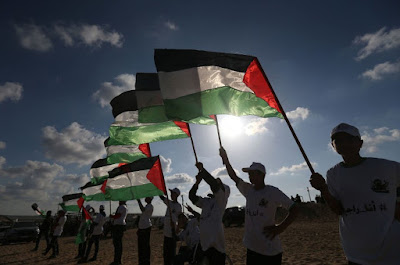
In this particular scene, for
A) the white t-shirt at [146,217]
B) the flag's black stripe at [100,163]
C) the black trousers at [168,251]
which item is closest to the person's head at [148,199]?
the white t-shirt at [146,217]

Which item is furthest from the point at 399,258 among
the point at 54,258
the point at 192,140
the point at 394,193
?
the point at 54,258

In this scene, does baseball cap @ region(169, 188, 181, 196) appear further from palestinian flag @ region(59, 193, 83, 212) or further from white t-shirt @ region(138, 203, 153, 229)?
palestinian flag @ region(59, 193, 83, 212)

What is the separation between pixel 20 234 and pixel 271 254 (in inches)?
896

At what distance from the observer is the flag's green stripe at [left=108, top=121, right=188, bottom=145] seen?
7.07 m

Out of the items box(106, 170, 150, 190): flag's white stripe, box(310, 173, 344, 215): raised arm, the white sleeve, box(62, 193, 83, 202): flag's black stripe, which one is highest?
box(62, 193, 83, 202): flag's black stripe

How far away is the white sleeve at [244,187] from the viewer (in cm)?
394

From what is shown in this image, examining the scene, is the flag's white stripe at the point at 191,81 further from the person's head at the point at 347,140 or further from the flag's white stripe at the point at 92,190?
the flag's white stripe at the point at 92,190

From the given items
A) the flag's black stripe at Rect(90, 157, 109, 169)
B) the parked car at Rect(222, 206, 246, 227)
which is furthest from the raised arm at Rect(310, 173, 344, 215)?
the parked car at Rect(222, 206, 246, 227)

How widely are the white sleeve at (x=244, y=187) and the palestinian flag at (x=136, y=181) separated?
3780 millimetres

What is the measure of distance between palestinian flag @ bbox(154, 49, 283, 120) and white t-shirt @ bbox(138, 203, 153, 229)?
4.37 m

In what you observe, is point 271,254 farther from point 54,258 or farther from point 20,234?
point 20,234

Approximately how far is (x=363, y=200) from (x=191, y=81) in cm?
313

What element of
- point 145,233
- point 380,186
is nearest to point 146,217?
point 145,233

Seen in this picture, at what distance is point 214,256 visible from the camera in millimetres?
4086
